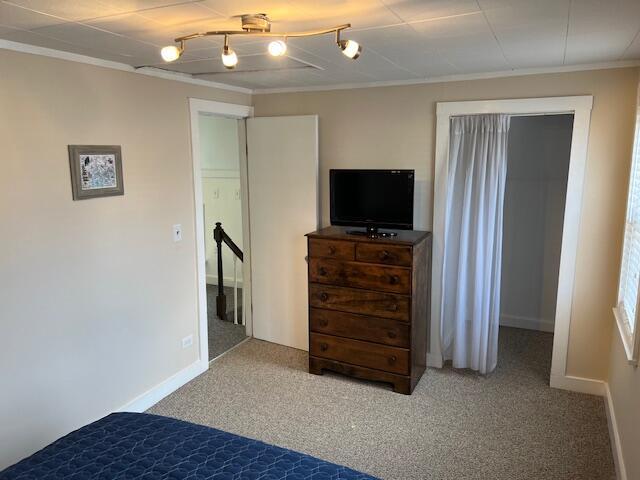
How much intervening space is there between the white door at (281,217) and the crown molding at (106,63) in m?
0.59

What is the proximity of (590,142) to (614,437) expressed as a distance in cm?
189

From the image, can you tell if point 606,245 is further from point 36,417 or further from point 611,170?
point 36,417

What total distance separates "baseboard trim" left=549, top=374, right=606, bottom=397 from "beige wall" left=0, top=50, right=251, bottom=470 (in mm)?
2876

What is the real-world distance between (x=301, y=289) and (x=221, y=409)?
1.29 metres

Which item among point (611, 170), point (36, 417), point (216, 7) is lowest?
point (36, 417)

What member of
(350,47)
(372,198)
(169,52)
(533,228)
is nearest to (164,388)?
(372,198)

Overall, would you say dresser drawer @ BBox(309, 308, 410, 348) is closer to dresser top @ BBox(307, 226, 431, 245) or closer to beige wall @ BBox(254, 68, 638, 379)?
dresser top @ BBox(307, 226, 431, 245)

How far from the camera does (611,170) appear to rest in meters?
3.16

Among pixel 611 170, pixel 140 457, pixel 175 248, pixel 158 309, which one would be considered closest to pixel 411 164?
pixel 611 170

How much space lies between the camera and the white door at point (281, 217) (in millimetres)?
4023

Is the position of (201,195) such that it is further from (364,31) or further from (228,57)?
(364,31)

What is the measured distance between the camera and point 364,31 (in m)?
2.15

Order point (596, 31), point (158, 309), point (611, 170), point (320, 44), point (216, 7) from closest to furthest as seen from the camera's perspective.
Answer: point (216, 7), point (596, 31), point (320, 44), point (611, 170), point (158, 309)

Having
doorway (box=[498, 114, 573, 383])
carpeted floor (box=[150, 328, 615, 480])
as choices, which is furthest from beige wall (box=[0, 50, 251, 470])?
doorway (box=[498, 114, 573, 383])
